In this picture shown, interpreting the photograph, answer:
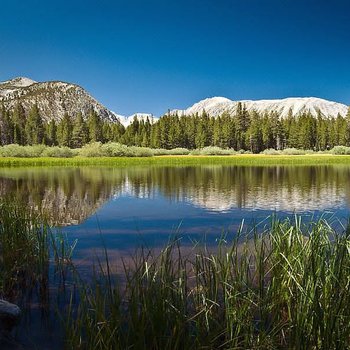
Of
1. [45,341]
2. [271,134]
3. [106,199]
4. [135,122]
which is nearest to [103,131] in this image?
[135,122]

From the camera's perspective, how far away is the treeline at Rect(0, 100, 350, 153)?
120 meters

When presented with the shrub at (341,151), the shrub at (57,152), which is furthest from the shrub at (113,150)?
the shrub at (341,151)

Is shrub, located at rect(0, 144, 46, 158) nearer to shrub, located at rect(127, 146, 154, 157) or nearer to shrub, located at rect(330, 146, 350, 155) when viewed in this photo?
shrub, located at rect(127, 146, 154, 157)

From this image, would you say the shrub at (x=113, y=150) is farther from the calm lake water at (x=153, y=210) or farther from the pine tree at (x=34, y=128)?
the calm lake water at (x=153, y=210)

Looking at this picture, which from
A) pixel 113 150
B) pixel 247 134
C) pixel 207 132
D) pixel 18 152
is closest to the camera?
pixel 18 152

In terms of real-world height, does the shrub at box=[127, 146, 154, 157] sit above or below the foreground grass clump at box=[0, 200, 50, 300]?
above

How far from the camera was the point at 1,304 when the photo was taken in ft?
19.5

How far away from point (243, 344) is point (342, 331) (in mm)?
1280

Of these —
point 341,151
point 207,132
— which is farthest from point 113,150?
point 341,151

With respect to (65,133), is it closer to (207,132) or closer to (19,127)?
A: (19,127)

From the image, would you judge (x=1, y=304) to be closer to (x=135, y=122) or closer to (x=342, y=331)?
(x=342, y=331)

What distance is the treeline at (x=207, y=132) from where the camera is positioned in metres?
120

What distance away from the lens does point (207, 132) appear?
123 m

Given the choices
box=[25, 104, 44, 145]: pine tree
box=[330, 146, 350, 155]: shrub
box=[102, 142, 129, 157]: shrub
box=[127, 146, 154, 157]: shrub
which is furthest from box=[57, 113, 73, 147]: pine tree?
box=[330, 146, 350, 155]: shrub
